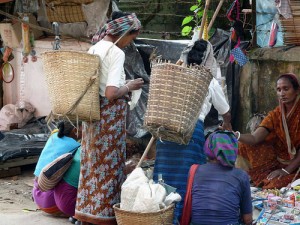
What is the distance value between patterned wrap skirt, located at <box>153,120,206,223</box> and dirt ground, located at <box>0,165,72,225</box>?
1.30m

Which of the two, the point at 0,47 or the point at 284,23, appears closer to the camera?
the point at 284,23

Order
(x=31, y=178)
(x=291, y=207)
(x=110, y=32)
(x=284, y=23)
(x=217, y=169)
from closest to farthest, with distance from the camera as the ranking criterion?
1. (x=217, y=169)
2. (x=110, y=32)
3. (x=291, y=207)
4. (x=284, y=23)
5. (x=31, y=178)

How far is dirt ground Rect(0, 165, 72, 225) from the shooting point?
5977mm

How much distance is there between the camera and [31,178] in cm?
805

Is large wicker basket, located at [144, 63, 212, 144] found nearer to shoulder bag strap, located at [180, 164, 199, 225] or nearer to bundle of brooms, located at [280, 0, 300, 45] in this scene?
shoulder bag strap, located at [180, 164, 199, 225]

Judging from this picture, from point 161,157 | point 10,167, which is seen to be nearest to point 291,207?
point 161,157

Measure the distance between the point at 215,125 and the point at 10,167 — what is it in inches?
111

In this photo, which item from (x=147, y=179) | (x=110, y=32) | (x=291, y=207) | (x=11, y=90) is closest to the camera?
(x=147, y=179)

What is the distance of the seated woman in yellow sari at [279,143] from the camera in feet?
20.3

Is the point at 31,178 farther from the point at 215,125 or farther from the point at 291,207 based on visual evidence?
the point at 291,207

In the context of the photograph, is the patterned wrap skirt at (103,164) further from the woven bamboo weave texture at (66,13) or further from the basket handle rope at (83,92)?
the woven bamboo weave texture at (66,13)

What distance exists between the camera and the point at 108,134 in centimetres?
525

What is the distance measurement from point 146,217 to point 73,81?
1.29 metres

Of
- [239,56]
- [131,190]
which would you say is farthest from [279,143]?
[131,190]
